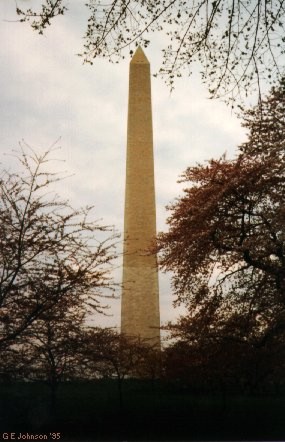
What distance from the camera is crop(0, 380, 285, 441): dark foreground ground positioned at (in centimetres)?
1259

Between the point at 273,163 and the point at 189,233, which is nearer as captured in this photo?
the point at 273,163

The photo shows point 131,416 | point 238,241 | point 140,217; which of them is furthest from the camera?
point 140,217

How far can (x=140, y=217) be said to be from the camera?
2066 cm

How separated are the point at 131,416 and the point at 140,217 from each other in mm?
8225

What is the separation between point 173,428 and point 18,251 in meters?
10.6

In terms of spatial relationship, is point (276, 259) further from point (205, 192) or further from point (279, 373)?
point (279, 373)

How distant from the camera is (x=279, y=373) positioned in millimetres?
19562

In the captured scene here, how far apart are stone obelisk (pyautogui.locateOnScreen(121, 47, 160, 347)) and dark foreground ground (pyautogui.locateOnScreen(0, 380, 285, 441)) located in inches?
Result: 109

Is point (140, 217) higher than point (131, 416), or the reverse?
point (140, 217)

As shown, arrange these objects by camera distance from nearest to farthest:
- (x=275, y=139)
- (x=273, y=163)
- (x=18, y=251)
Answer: (x=18, y=251), (x=275, y=139), (x=273, y=163)

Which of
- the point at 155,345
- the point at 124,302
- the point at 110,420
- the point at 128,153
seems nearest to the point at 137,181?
the point at 128,153

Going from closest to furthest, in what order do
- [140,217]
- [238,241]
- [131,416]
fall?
[238,241]
[131,416]
[140,217]

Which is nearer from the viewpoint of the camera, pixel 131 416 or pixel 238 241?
pixel 238 241

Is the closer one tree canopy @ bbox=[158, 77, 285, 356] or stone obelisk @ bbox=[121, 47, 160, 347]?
tree canopy @ bbox=[158, 77, 285, 356]
